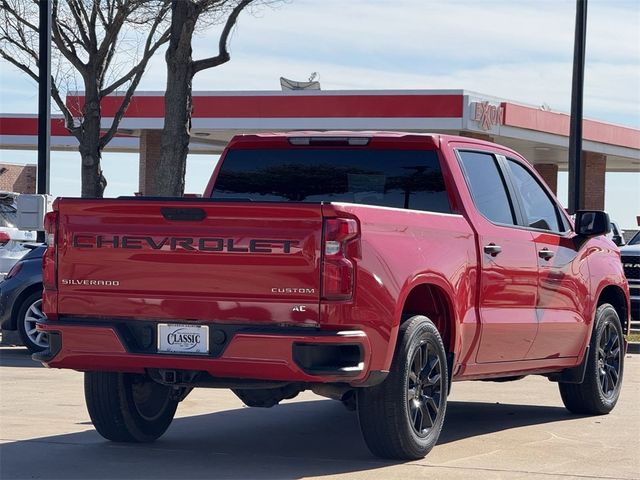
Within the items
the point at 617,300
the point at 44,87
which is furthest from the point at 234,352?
the point at 44,87

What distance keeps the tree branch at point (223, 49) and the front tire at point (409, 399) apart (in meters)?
13.2

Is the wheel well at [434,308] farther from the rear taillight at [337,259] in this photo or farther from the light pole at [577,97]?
the light pole at [577,97]

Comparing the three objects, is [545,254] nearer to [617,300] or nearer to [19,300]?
[617,300]

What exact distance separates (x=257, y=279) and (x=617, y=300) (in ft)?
16.2

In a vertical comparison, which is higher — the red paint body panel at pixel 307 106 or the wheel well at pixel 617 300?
the red paint body panel at pixel 307 106

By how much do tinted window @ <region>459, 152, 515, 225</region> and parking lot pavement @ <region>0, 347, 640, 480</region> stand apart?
1563mm

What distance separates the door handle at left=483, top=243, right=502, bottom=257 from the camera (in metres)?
9.18

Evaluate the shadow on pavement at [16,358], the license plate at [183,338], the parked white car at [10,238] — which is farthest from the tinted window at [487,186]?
the parked white car at [10,238]

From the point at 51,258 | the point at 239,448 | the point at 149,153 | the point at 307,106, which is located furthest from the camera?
the point at 149,153

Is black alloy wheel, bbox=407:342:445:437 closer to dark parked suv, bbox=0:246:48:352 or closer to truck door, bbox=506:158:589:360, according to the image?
truck door, bbox=506:158:589:360

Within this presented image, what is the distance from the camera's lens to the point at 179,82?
68.5ft

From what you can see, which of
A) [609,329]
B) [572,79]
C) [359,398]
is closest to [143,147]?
[572,79]

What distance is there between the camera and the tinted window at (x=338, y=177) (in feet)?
30.6

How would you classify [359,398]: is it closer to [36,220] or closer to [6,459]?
[6,459]
